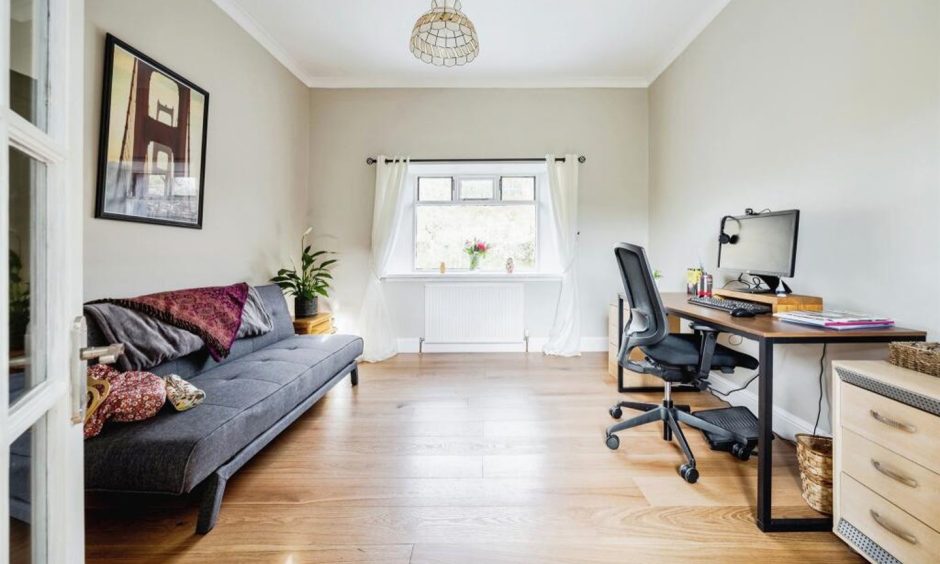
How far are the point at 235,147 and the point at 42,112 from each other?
2541 mm

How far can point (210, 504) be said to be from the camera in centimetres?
146

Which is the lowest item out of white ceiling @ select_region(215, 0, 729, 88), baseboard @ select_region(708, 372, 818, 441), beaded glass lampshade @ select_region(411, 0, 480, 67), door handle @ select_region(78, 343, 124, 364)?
baseboard @ select_region(708, 372, 818, 441)

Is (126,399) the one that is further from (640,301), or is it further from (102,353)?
(640,301)

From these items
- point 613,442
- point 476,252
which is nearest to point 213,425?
point 613,442

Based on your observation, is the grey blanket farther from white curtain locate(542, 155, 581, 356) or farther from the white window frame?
white curtain locate(542, 155, 581, 356)

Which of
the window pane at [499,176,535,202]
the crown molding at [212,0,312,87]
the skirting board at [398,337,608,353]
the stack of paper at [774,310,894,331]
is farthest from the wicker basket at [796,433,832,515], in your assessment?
the crown molding at [212,0,312,87]

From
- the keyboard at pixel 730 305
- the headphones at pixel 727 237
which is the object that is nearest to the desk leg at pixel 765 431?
the keyboard at pixel 730 305

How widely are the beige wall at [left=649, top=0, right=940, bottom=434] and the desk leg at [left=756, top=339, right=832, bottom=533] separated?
70 centimetres

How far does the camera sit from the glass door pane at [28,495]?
1.77 feet

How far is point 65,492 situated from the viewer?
2.24 ft

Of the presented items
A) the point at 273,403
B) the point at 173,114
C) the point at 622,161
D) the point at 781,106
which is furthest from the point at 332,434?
the point at 622,161

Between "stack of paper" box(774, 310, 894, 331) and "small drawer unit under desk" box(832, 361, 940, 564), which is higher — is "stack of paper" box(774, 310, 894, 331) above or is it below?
above

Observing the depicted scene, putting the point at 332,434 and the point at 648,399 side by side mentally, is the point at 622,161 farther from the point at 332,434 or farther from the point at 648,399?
the point at 332,434

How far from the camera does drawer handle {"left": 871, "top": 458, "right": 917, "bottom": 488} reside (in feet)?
3.71
